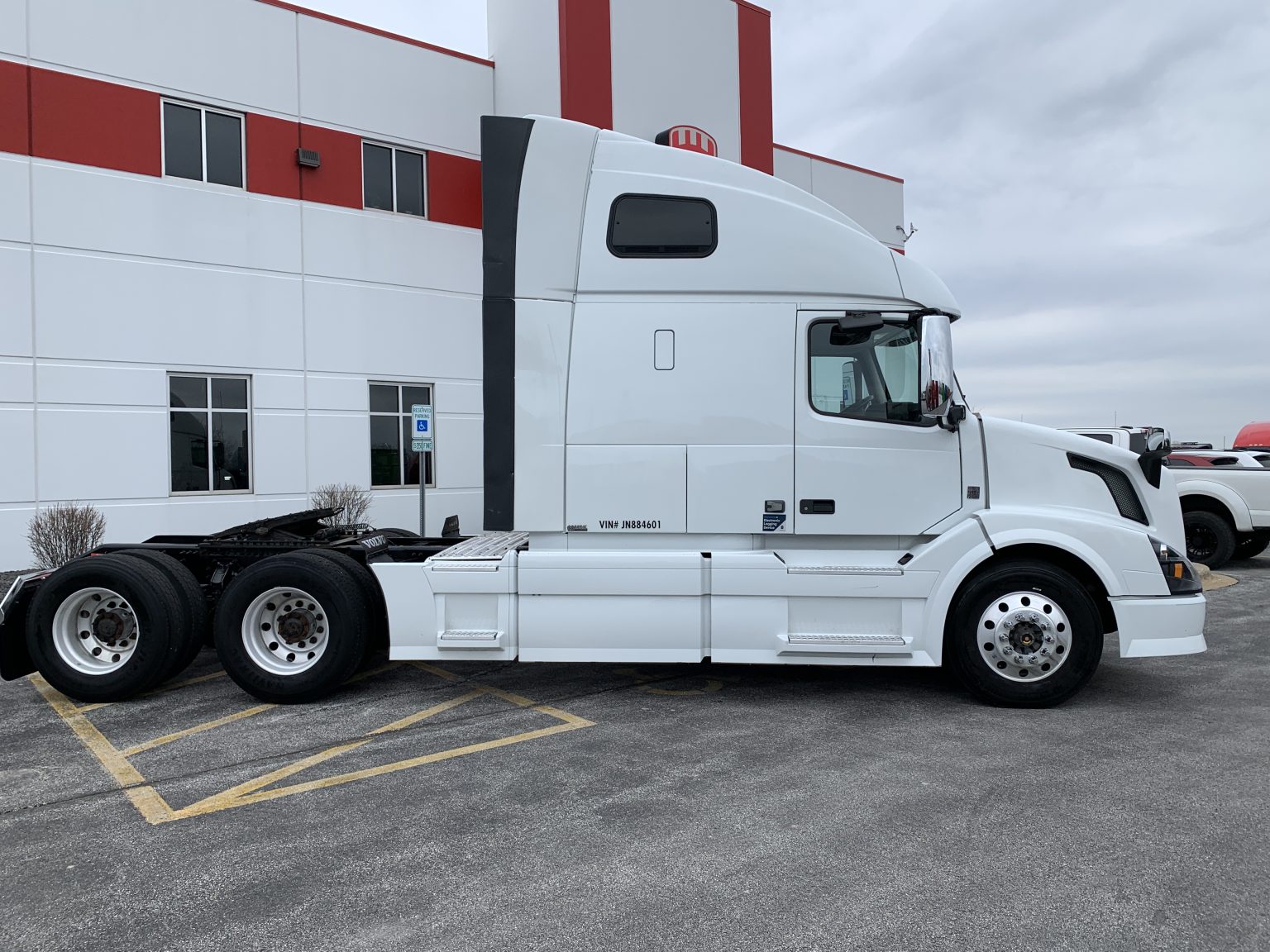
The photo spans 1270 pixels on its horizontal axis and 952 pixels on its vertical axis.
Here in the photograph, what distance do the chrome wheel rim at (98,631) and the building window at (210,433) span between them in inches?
278

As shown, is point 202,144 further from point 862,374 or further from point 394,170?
point 862,374

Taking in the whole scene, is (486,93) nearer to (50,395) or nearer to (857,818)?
(50,395)

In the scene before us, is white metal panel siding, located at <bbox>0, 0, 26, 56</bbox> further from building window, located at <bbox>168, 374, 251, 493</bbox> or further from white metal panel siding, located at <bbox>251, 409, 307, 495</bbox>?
white metal panel siding, located at <bbox>251, 409, 307, 495</bbox>

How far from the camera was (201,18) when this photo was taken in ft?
41.5

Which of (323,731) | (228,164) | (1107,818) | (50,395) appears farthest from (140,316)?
(1107,818)

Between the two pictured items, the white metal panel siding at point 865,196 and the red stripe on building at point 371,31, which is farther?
the white metal panel siding at point 865,196

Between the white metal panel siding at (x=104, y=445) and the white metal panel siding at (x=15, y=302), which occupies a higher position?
the white metal panel siding at (x=15, y=302)

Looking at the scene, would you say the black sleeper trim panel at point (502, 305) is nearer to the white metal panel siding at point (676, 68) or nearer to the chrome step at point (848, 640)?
the chrome step at point (848, 640)

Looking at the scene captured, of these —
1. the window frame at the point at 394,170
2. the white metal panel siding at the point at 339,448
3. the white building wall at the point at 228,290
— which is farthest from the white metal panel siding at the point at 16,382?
the window frame at the point at 394,170

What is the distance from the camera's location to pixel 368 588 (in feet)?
20.0

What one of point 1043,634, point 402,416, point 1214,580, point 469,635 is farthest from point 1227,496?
point 402,416

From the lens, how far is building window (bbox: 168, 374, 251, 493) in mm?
12555

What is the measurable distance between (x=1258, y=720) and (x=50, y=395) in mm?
13744

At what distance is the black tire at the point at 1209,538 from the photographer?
12.9 m
